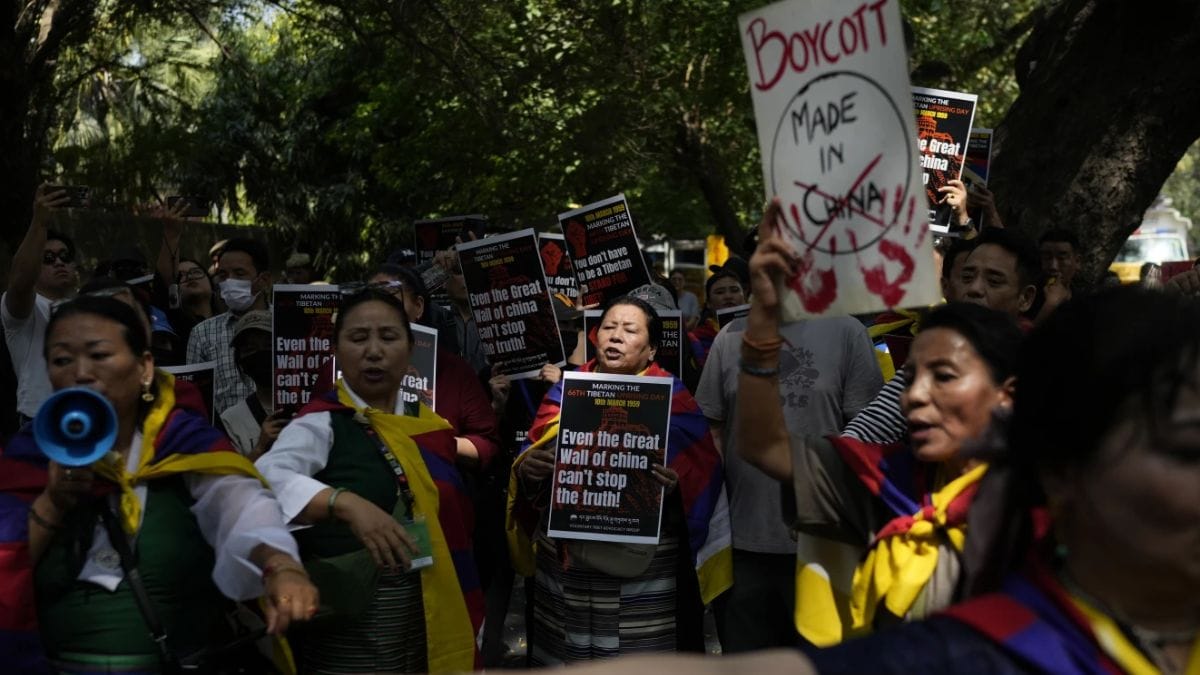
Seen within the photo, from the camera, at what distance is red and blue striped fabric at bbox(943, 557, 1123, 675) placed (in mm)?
1661

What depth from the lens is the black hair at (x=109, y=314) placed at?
10.7 ft

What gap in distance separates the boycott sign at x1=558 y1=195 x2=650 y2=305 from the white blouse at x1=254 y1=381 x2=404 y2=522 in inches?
117

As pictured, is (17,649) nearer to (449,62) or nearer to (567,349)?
(567,349)

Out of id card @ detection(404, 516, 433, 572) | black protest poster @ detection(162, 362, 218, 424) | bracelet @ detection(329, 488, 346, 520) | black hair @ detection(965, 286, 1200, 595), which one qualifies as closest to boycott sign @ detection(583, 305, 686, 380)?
black protest poster @ detection(162, 362, 218, 424)

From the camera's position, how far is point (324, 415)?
406 centimetres

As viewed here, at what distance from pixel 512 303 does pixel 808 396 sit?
6.45 ft

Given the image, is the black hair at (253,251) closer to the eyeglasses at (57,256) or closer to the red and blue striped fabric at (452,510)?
the eyeglasses at (57,256)

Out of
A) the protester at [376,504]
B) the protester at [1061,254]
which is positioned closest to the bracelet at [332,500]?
the protester at [376,504]

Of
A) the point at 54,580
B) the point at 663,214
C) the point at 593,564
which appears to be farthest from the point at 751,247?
the point at 663,214

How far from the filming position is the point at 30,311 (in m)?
5.60

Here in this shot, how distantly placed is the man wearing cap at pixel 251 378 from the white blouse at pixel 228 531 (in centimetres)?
158

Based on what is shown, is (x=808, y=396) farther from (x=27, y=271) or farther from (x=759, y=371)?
(x=27, y=271)

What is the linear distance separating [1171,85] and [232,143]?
22.7 m

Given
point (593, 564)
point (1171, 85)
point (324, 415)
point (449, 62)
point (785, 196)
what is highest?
point (449, 62)
